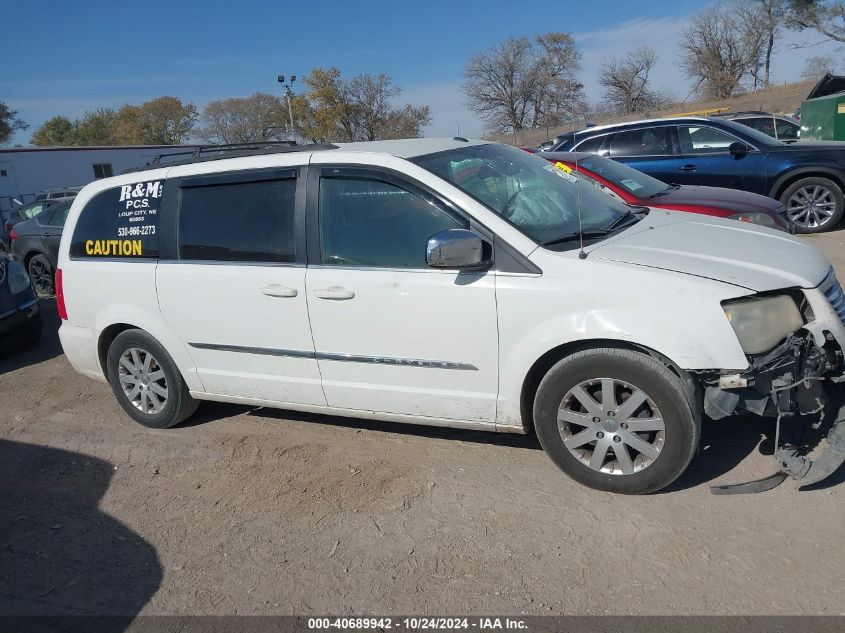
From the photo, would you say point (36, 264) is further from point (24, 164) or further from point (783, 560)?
point (24, 164)

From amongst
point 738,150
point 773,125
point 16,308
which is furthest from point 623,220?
point 773,125

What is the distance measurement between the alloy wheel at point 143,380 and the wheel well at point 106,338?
0.16 meters

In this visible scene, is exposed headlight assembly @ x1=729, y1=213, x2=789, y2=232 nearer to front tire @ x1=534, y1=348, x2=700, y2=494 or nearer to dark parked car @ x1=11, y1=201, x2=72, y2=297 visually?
front tire @ x1=534, y1=348, x2=700, y2=494

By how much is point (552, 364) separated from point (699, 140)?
24.3ft

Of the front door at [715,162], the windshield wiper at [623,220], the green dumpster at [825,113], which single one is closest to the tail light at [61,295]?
the windshield wiper at [623,220]

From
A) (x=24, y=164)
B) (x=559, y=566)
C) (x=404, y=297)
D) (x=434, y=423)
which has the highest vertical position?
(x=24, y=164)

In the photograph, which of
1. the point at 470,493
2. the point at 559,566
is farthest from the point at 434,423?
the point at 559,566

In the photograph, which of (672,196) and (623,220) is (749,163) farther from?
(623,220)

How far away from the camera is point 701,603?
2.74 meters

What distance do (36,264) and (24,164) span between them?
30098 mm

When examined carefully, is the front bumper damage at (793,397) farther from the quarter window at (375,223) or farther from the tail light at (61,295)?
the tail light at (61,295)

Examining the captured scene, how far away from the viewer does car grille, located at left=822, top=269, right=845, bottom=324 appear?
11.1ft

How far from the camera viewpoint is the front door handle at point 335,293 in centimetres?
390

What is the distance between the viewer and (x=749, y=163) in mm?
9422
